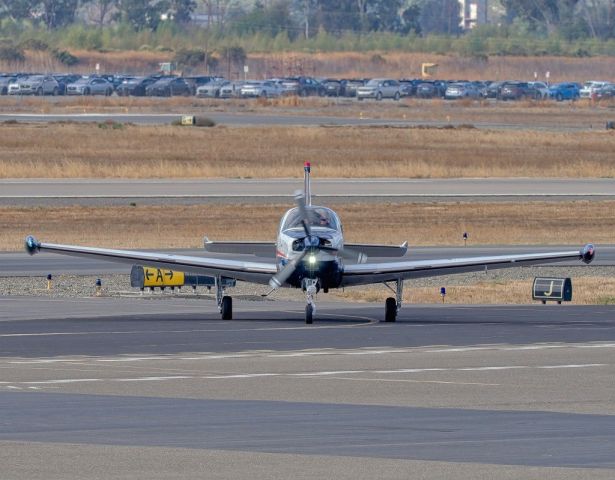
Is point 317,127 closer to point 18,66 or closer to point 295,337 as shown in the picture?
point 295,337

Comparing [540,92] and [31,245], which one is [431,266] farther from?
[540,92]

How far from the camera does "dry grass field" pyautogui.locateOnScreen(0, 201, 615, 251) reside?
52.9 meters

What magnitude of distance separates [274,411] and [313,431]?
181 cm

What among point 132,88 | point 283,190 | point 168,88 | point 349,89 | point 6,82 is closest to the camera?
point 283,190

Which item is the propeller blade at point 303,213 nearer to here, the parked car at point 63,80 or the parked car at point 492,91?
the parked car at point 63,80

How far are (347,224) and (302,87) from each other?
10466 centimetres

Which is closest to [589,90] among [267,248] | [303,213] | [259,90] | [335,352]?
[259,90]

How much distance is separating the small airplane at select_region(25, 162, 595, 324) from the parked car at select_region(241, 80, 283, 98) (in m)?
122

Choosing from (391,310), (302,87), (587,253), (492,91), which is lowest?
(492,91)

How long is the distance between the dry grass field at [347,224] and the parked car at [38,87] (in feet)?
309

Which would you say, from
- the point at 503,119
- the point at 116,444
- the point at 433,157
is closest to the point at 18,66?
the point at 503,119

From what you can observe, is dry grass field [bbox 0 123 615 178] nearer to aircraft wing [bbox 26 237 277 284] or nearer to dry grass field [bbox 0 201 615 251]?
dry grass field [bbox 0 201 615 251]

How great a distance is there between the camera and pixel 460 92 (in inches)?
6304

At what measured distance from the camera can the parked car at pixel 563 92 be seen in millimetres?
165125
